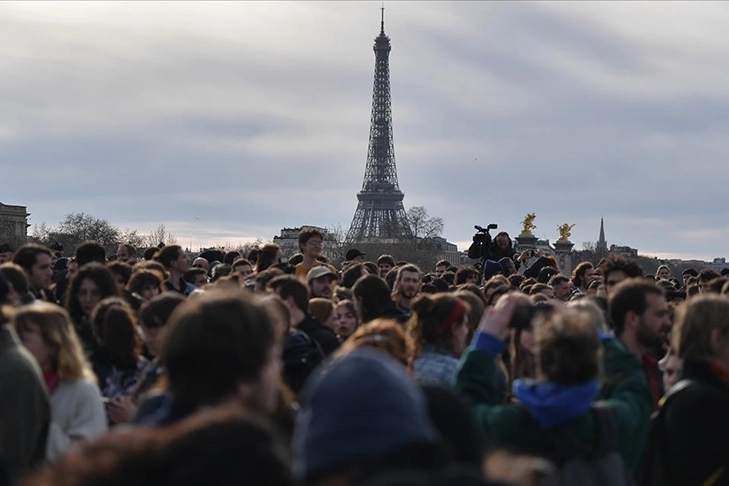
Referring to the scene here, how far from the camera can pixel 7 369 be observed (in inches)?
247

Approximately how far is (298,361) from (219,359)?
432 centimetres

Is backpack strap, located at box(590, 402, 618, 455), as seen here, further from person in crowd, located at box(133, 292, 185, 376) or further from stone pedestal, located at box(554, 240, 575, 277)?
stone pedestal, located at box(554, 240, 575, 277)

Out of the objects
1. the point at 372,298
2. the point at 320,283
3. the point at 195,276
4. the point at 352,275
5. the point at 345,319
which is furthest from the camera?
the point at 195,276

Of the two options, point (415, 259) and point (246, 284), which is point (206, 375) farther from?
point (415, 259)

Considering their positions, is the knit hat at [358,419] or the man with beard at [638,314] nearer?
the knit hat at [358,419]

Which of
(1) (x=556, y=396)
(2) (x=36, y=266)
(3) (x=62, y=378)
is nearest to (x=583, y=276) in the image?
(2) (x=36, y=266)

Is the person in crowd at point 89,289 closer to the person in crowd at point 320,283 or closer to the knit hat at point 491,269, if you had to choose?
the person in crowd at point 320,283

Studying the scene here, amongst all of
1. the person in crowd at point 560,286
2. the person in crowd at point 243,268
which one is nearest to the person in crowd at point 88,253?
A: the person in crowd at point 243,268

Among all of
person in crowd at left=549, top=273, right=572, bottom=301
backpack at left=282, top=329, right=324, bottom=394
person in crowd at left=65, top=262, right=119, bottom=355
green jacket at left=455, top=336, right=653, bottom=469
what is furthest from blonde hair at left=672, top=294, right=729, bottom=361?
person in crowd at left=549, top=273, right=572, bottom=301

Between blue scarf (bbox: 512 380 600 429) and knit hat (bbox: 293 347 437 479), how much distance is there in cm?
224

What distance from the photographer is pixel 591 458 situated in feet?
18.3

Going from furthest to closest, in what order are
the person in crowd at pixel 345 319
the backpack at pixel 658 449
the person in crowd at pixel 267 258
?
the person in crowd at pixel 267 258, the person in crowd at pixel 345 319, the backpack at pixel 658 449

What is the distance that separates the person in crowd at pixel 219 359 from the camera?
3941mm

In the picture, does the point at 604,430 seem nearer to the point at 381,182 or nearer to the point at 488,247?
the point at 488,247
